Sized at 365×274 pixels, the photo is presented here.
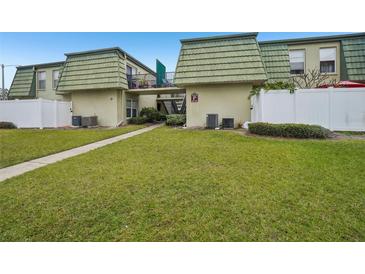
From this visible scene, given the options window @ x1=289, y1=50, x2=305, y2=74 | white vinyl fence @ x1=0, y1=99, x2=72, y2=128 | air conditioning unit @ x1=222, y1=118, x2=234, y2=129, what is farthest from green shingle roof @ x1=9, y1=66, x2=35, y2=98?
window @ x1=289, y1=50, x2=305, y2=74

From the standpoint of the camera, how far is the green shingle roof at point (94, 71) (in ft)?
50.6

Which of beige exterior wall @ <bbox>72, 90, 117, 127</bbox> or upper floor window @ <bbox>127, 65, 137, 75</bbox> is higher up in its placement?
upper floor window @ <bbox>127, 65, 137, 75</bbox>

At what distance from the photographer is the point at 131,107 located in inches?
746

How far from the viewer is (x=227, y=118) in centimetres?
1322

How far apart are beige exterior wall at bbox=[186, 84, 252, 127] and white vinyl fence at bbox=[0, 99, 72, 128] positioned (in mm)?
9837

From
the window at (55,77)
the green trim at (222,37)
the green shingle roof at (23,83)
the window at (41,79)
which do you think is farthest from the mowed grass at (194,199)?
the green shingle roof at (23,83)

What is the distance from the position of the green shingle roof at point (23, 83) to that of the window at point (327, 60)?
2358cm

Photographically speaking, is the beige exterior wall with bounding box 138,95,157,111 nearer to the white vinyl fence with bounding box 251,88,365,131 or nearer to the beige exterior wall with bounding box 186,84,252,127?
the beige exterior wall with bounding box 186,84,252,127

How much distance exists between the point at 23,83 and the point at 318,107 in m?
23.5

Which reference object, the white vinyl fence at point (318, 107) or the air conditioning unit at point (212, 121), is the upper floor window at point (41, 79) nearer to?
the air conditioning unit at point (212, 121)

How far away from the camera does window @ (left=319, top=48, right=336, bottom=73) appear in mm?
14287

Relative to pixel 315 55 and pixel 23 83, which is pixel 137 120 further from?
pixel 315 55

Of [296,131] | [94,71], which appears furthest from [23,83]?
[296,131]

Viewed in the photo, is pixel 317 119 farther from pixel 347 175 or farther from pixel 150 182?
pixel 150 182
